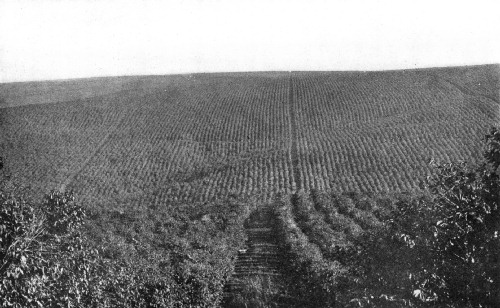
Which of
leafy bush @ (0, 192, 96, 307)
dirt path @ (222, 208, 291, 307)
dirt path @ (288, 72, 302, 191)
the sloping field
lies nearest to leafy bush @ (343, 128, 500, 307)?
leafy bush @ (0, 192, 96, 307)

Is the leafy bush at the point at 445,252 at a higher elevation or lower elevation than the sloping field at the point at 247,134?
higher

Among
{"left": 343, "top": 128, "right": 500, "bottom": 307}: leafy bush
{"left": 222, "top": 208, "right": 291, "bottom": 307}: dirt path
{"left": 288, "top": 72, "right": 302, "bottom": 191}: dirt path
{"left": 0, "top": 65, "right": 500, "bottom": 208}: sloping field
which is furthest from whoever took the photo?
{"left": 0, "top": 65, "right": 500, "bottom": 208}: sloping field

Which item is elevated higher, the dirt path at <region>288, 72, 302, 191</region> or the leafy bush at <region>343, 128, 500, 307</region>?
the leafy bush at <region>343, 128, 500, 307</region>

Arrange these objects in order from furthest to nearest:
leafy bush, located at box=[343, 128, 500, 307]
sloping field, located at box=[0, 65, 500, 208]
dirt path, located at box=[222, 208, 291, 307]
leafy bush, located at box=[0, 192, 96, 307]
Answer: sloping field, located at box=[0, 65, 500, 208], dirt path, located at box=[222, 208, 291, 307], leafy bush, located at box=[0, 192, 96, 307], leafy bush, located at box=[343, 128, 500, 307]

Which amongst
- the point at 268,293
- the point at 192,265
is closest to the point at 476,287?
the point at 268,293

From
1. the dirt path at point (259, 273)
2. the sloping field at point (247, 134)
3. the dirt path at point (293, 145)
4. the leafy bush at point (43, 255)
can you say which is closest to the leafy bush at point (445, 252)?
the leafy bush at point (43, 255)

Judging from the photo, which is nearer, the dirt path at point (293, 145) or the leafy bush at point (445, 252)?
the leafy bush at point (445, 252)

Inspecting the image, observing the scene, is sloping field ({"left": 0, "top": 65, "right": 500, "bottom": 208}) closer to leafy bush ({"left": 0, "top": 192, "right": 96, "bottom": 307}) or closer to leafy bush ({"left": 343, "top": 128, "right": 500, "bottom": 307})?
leafy bush ({"left": 0, "top": 192, "right": 96, "bottom": 307})

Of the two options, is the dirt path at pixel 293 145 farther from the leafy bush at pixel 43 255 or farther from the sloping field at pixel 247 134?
the leafy bush at pixel 43 255
